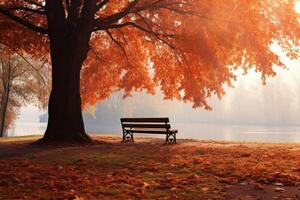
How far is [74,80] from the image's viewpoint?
62.1 ft

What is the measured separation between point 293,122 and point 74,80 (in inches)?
4419

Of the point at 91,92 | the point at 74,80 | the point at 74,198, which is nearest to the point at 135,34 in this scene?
the point at 91,92

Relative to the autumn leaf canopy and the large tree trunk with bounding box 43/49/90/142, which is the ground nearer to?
the large tree trunk with bounding box 43/49/90/142

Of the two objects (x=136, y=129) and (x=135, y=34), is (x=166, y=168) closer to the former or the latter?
(x=136, y=129)

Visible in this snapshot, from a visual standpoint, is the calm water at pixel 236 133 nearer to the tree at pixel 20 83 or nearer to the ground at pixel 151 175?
the tree at pixel 20 83

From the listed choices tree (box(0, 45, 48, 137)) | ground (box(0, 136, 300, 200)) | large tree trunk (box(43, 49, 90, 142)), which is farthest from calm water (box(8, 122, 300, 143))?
ground (box(0, 136, 300, 200))

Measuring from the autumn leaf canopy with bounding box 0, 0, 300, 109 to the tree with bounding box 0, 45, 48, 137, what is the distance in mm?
9597

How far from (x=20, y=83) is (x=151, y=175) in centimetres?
2978

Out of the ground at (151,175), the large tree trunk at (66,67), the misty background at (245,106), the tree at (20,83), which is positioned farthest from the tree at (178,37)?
the misty background at (245,106)

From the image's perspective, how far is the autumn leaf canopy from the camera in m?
18.9

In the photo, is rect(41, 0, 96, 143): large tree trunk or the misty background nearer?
rect(41, 0, 96, 143): large tree trunk

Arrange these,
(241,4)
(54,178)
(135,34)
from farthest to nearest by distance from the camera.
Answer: (135,34), (241,4), (54,178)

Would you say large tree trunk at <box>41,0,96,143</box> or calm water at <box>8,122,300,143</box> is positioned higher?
large tree trunk at <box>41,0,96,143</box>

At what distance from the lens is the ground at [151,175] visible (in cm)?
779
